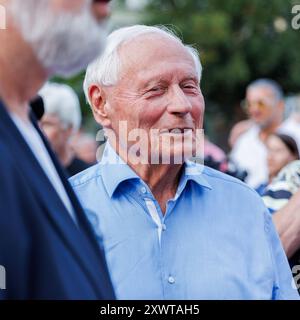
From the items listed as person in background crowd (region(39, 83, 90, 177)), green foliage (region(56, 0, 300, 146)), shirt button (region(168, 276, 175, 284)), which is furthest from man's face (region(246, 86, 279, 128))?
green foliage (region(56, 0, 300, 146))

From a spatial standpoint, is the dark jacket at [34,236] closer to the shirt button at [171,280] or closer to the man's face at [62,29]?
the man's face at [62,29]

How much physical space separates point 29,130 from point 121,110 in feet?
3.43

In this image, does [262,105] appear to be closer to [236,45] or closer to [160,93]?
[160,93]

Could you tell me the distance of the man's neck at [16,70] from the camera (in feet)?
3.89

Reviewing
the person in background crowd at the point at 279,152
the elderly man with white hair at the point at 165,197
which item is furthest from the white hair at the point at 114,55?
the person in background crowd at the point at 279,152

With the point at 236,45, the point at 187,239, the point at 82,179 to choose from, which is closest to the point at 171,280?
the point at 187,239

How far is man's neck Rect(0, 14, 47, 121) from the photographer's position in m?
1.18

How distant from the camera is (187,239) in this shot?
7.02 feet

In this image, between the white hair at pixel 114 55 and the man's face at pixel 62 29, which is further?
the white hair at pixel 114 55

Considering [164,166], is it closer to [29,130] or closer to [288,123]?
[29,130]

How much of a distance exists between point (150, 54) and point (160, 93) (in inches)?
4.3

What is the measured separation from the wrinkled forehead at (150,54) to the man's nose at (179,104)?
8 centimetres
